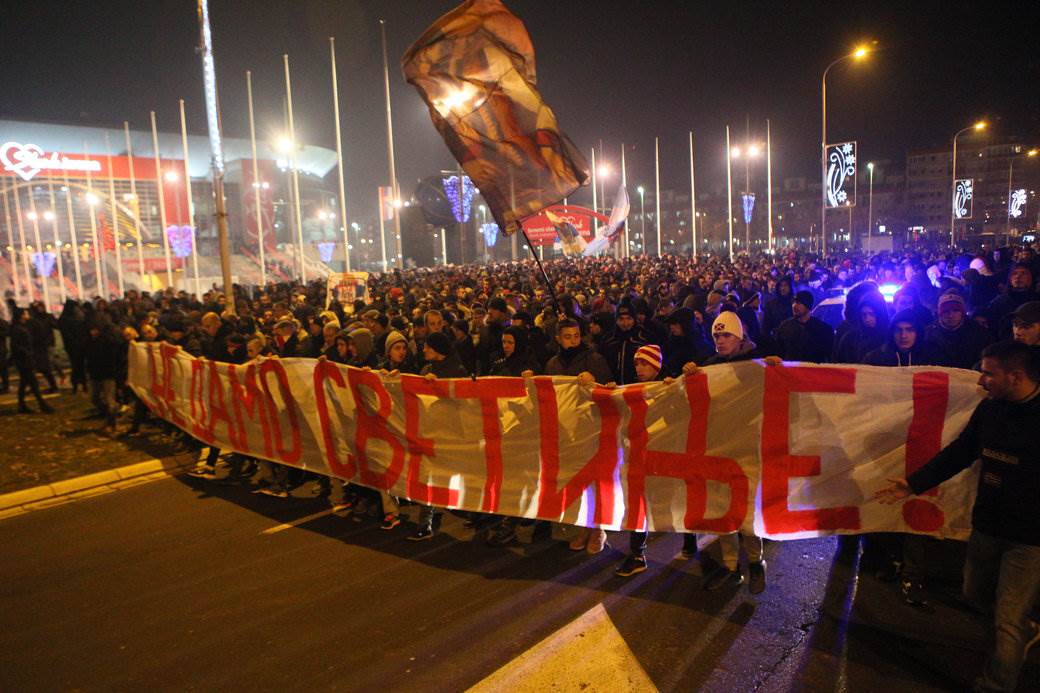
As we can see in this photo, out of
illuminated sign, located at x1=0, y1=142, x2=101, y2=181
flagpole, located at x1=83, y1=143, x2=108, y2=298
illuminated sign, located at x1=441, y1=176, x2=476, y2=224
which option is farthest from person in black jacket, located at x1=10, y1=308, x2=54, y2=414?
illuminated sign, located at x1=0, y1=142, x2=101, y2=181

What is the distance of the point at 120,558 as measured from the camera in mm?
5781

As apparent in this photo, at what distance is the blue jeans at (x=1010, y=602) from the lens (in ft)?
10.3

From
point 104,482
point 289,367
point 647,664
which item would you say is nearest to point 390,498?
point 289,367

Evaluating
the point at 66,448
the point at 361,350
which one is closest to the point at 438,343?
the point at 361,350

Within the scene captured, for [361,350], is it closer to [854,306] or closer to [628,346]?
[628,346]

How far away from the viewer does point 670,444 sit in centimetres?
471

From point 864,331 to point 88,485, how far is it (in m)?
8.71

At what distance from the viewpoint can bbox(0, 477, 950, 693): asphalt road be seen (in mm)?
3732

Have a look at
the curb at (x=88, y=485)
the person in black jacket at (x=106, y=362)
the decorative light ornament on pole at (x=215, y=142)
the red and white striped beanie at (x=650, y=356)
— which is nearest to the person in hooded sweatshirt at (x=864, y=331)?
the red and white striped beanie at (x=650, y=356)

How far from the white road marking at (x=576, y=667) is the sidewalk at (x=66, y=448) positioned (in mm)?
6523

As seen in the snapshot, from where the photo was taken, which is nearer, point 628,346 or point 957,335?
point 957,335

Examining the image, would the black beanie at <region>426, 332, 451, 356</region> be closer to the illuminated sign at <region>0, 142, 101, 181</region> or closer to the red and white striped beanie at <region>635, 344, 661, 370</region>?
the red and white striped beanie at <region>635, 344, 661, 370</region>

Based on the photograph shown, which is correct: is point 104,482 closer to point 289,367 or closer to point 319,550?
point 289,367

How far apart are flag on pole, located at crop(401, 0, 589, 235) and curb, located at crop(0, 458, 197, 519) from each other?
5.32 m
